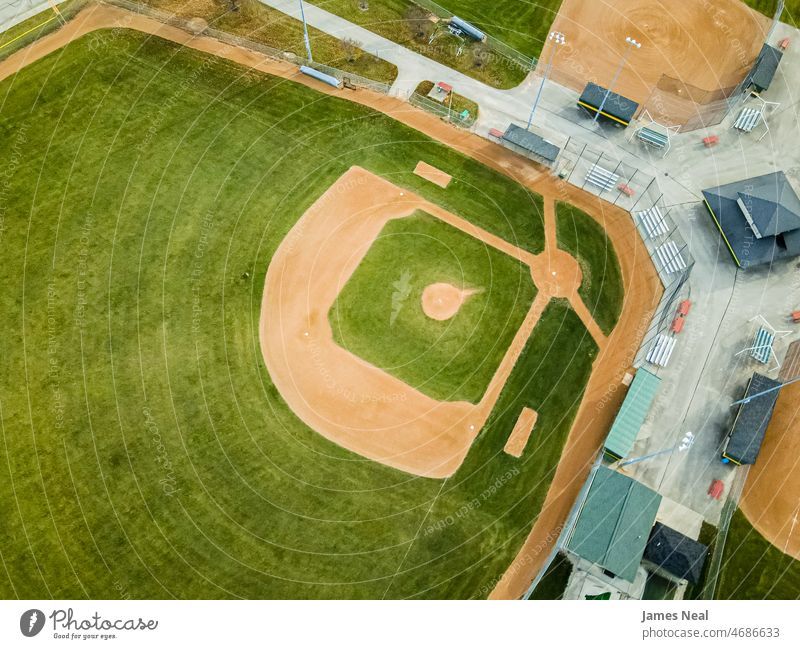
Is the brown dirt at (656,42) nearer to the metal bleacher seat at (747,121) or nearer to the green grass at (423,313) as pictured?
the metal bleacher seat at (747,121)

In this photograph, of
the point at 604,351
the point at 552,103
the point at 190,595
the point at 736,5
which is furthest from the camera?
the point at 736,5

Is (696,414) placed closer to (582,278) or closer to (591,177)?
(582,278)

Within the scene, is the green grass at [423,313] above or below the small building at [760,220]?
above

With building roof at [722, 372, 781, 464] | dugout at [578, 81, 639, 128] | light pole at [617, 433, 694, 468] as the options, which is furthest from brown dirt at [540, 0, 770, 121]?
light pole at [617, 433, 694, 468]

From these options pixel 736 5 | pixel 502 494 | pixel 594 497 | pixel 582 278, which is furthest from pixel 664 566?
pixel 736 5

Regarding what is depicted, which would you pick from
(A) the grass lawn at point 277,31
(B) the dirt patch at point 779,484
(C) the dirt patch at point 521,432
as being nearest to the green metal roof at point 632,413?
(C) the dirt patch at point 521,432

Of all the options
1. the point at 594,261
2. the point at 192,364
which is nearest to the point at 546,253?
the point at 594,261
